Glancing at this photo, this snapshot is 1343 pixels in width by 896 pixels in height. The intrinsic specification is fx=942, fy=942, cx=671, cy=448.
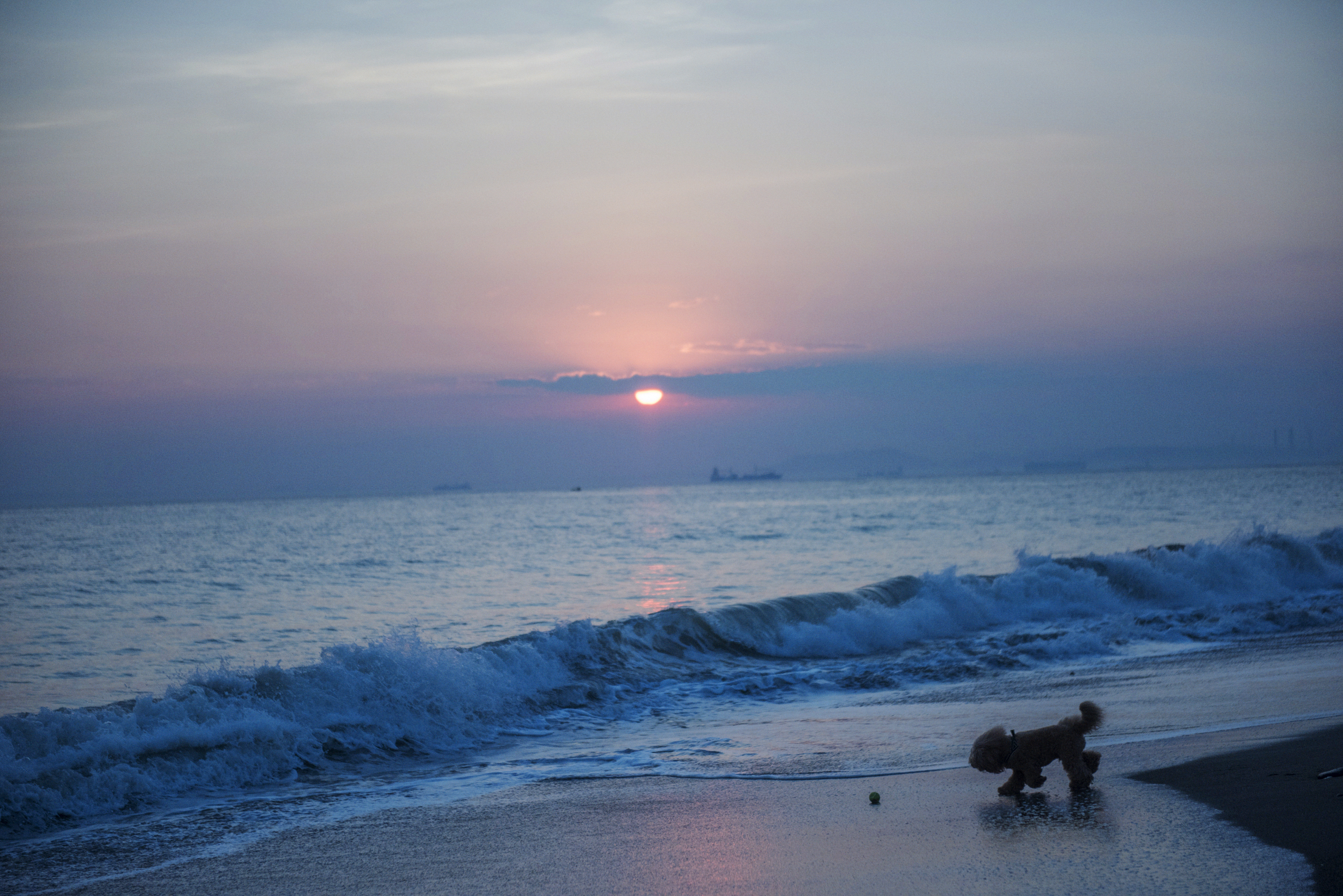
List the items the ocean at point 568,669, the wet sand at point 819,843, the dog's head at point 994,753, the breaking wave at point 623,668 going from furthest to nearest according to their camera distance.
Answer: the breaking wave at point 623,668 < the ocean at point 568,669 < the dog's head at point 994,753 < the wet sand at point 819,843

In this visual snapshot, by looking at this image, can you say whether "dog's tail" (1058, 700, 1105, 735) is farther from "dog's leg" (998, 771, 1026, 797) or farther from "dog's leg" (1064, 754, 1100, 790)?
"dog's leg" (998, 771, 1026, 797)

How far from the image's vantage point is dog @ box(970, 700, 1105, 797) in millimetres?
6102

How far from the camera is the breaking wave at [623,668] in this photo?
8133 millimetres

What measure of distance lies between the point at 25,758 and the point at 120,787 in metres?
0.82

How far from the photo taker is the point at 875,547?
3381 cm

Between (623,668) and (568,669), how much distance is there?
901 millimetres

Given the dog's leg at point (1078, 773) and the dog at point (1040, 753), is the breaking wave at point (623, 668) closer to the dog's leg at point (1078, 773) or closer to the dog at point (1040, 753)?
the dog at point (1040, 753)

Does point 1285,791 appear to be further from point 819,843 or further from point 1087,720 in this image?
point 819,843

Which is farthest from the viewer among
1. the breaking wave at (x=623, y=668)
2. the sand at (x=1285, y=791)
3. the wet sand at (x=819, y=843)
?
the breaking wave at (x=623, y=668)

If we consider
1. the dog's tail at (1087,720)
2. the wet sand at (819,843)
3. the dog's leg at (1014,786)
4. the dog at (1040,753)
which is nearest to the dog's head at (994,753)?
the dog at (1040,753)

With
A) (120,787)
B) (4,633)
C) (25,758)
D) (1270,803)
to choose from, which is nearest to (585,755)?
(120,787)

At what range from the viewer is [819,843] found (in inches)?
220

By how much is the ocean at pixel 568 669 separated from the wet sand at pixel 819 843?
0.62 m

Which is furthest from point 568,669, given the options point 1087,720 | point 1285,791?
point 1285,791
